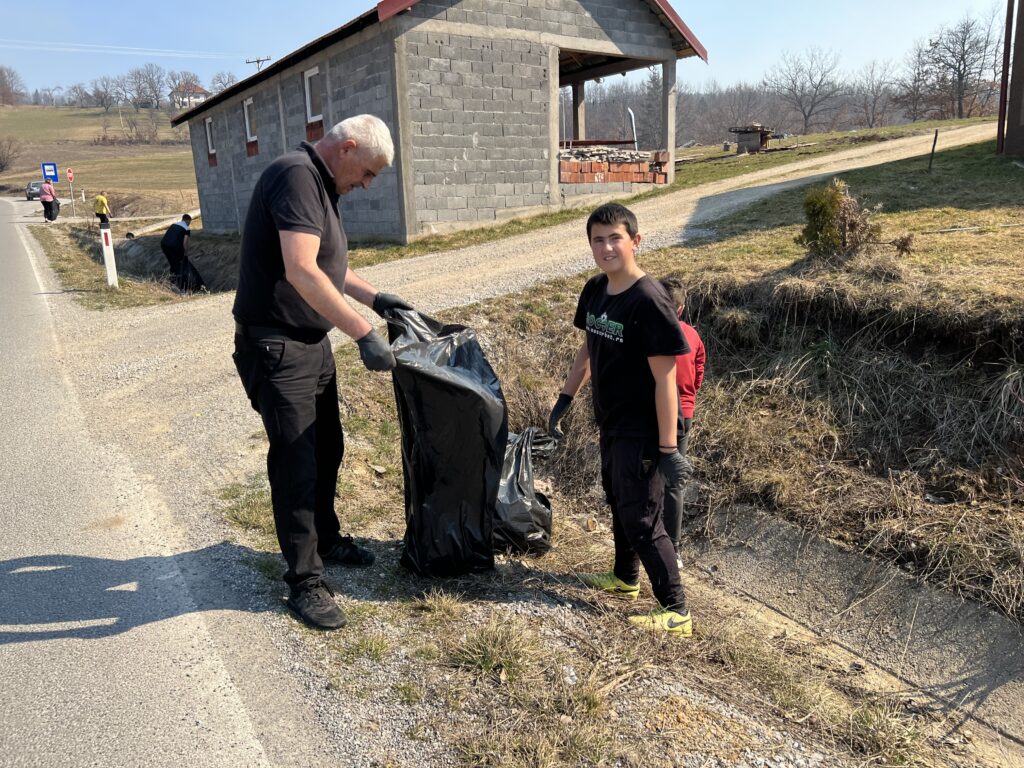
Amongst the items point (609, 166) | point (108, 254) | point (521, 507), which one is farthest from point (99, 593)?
point (609, 166)

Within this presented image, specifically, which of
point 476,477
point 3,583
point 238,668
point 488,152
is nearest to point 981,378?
point 476,477

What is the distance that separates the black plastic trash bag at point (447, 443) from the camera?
2914mm

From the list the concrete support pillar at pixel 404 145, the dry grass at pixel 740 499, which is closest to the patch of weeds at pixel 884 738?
the dry grass at pixel 740 499

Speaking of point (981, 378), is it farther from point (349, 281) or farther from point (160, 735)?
point (160, 735)

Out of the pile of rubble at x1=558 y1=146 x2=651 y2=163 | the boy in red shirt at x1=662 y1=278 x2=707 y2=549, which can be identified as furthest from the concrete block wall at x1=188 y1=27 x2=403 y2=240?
the boy in red shirt at x1=662 y1=278 x2=707 y2=549

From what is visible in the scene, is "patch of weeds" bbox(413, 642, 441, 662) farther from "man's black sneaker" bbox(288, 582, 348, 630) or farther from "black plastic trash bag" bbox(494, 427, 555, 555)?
"black plastic trash bag" bbox(494, 427, 555, 555)

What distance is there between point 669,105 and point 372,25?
23.3ft

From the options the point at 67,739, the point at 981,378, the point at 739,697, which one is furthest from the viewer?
the point at 981,378

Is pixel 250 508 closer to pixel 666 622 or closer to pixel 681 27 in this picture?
pixel 666 622

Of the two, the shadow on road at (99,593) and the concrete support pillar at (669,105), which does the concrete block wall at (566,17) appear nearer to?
the concrete support pillar at (669,105)

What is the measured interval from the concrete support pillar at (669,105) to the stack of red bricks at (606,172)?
1.57ft

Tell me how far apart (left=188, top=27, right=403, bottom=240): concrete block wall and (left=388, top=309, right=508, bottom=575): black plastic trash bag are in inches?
393

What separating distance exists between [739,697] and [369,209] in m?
12.1

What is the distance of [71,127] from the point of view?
92.1 metres
